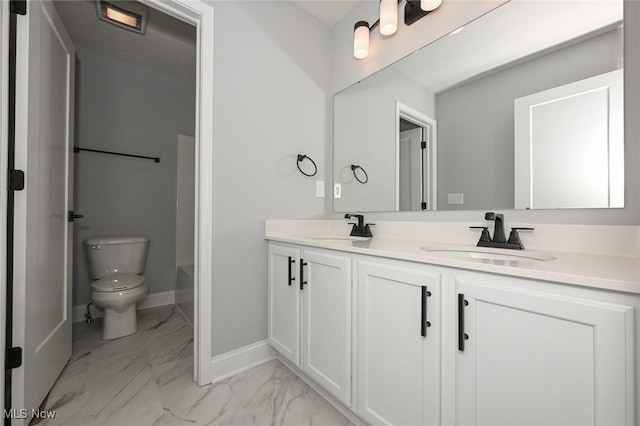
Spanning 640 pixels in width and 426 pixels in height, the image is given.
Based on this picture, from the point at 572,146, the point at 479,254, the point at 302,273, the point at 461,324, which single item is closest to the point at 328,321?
the point at 302,273

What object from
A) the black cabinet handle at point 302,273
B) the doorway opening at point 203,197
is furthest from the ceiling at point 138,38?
the black cabinet handle at point 302,273

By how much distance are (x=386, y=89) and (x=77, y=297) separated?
299 cm

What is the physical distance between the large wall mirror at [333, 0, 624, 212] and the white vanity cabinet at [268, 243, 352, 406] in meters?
0.65

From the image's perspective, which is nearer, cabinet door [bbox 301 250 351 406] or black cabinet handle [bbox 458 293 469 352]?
Answer: black cabinet handle [bbox 458 293 469 352]

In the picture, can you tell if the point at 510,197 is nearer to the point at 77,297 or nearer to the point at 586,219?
the point at 586,219

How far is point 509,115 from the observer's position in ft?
3.91

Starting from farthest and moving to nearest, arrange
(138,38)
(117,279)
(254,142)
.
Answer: (138,38) → (117,279) → (254,142)

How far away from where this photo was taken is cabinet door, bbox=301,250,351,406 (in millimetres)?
1142

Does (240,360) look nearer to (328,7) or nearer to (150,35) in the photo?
(328,7)

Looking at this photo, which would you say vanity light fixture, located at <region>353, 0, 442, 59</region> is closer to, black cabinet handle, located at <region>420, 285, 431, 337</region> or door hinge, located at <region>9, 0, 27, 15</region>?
black cabinet handle, located at <region>420, 285, 431, 337</region>

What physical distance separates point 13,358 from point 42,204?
66 centimetres

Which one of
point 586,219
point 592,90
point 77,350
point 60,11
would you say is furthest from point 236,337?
point 60,11

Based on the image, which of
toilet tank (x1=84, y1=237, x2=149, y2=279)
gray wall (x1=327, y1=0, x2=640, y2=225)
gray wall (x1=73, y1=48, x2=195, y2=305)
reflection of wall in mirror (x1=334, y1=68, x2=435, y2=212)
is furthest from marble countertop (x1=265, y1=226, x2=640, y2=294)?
gray wall (x1=73, y1=48, x2=195, y2=305)

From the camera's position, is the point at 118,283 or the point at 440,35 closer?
the point at 440,35
